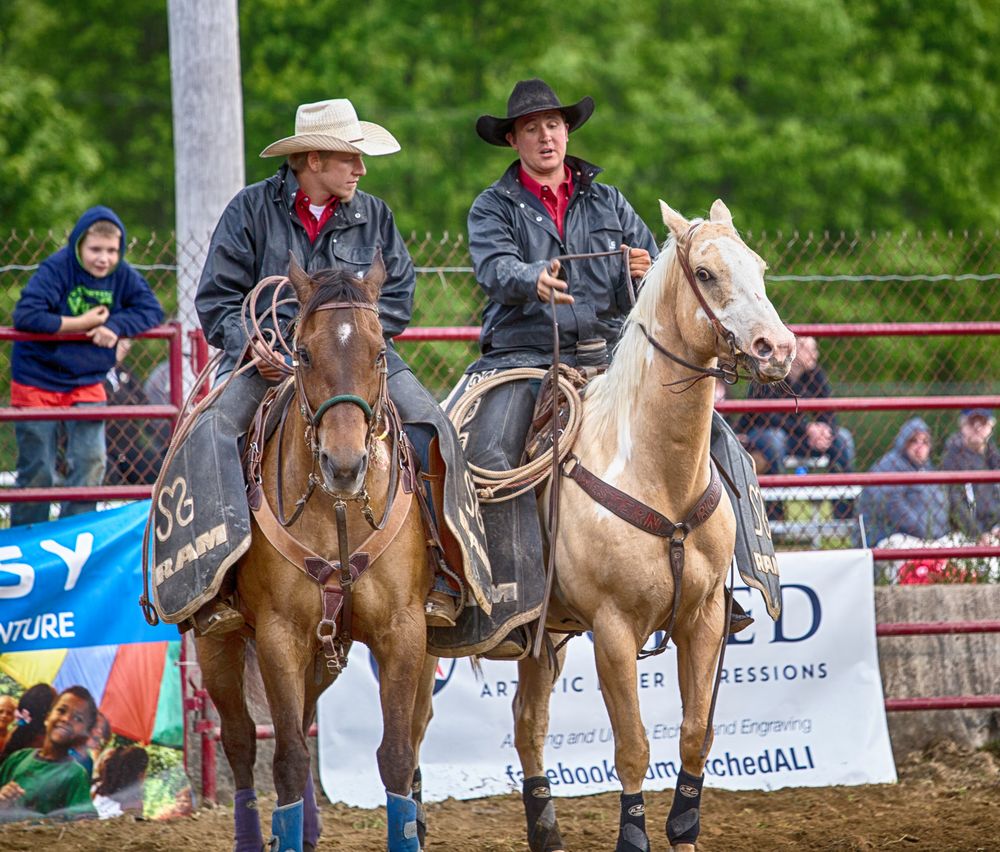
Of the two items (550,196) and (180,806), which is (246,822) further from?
(550,196)

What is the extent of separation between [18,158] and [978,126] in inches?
554

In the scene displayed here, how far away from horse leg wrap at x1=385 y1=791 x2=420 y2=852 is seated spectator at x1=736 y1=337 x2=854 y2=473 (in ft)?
12.3

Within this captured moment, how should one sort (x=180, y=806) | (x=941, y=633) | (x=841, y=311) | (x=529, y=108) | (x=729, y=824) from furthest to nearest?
(x=841, y=311)
(x=941, y=633)
(x=180, y=806)
(x=729, y=824)
(x=529, y=108)

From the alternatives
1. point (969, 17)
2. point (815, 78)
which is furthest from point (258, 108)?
point (969, 17)

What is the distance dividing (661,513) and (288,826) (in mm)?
1766

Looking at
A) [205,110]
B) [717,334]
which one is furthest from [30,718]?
[717,334]

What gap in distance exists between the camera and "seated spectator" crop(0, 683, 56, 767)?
22.8 feet

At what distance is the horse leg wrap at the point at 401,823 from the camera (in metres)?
4.96

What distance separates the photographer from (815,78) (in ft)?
73.6

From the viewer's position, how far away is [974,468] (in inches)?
330

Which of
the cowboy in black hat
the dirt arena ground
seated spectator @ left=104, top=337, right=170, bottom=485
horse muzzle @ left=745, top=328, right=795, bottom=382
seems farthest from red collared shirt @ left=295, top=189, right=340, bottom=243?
the dirt arena ground

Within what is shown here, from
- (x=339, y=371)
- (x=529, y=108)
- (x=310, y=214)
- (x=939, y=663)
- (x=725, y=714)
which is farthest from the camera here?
(x=939, y=663)

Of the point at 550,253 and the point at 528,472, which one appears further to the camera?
the point at 550,253

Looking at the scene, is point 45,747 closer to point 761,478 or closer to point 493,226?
point 493,226
